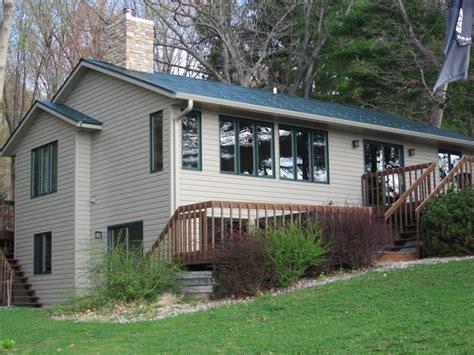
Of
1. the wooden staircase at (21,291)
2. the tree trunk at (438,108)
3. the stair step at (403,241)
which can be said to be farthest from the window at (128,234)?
the tree trunk at (438,108)

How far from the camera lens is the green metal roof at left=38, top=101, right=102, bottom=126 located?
17430 millimetres

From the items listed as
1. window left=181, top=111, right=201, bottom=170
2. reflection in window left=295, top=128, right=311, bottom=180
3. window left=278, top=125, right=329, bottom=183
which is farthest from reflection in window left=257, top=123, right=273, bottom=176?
window left=181, top=111, right=201, bottom=170

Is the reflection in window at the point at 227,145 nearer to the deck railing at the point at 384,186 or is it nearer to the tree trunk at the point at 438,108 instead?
the deck railing at the point at 384,186

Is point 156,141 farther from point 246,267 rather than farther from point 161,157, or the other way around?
point 246,267

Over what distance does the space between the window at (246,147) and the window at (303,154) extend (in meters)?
0.45

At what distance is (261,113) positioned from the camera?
53.6 ft

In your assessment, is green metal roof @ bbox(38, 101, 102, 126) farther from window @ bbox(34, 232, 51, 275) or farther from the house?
window @ bbox(34, 232, 51, 275)

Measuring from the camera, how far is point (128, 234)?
1645 cm

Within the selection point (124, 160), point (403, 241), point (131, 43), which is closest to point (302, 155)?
point (403, 241)

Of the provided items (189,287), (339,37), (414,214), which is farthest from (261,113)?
(339,37)

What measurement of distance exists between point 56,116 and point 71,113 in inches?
21.4

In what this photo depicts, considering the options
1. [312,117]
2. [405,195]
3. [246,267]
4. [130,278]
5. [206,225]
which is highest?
[312,117]

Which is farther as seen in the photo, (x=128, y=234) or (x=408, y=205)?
(x=408, y=205)

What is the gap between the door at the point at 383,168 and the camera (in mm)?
18334
